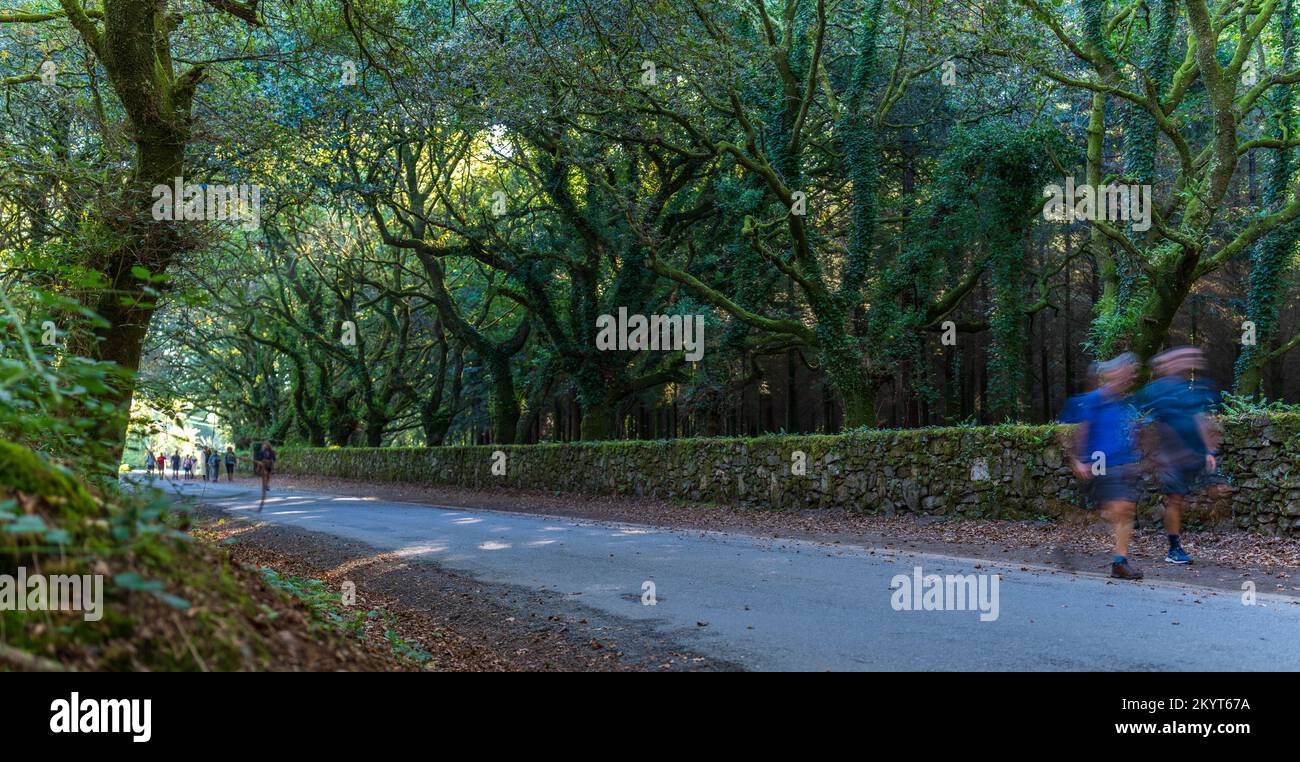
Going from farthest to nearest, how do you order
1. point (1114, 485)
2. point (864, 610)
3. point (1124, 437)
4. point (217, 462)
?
point (217, 462), point (1124, 437), point (1114, 485), point (864, 610)

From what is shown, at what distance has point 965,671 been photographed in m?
4.89

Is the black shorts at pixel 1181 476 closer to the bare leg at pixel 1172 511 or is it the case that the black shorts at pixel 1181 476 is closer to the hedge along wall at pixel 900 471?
the bare leg at pixel 1172 511

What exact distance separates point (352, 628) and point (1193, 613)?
6.25 meters

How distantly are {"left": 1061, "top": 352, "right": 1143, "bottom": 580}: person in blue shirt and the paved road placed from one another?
675mm

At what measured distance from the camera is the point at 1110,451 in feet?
26.5

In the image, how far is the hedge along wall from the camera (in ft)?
36.2

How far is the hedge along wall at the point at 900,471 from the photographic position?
1102 cm

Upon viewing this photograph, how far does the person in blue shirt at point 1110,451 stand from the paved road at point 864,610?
2.21 feet

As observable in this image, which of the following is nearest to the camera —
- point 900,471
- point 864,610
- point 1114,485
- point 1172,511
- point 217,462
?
point 864,610

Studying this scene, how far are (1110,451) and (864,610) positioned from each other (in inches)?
122

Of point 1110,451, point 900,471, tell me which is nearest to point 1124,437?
point 1110,451

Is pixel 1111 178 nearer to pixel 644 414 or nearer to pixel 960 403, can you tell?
pixel 960 403

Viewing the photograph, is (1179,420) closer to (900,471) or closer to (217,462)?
(900,471)
